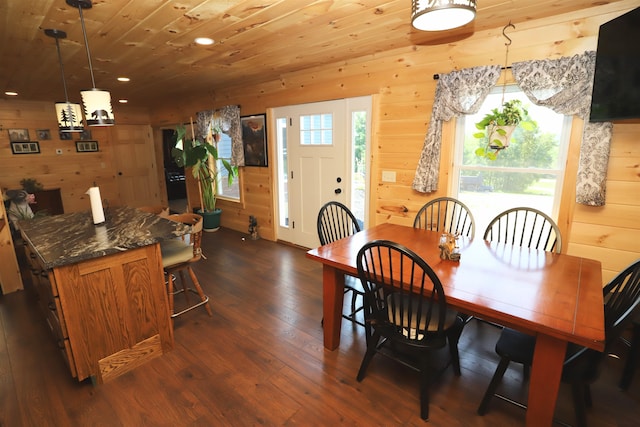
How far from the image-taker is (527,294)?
1.53 m

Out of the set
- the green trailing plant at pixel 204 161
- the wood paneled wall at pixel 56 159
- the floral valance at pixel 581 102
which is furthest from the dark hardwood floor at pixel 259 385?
the wood paneled wall at pixel 56 159

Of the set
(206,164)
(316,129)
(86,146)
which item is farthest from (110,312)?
(86,146)

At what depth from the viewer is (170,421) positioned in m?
1.72

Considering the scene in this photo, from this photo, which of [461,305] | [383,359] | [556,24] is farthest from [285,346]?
[556,24]

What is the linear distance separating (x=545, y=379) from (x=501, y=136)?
170cm

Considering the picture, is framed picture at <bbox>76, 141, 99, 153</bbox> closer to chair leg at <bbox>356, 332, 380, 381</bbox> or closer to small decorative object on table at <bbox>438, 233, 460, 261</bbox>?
chair leg at <bbox>356, 332, 380, 381</bbox>

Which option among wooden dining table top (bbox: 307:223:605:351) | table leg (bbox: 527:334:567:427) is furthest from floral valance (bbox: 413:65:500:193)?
table leg (bbox: 527:334:567:427)

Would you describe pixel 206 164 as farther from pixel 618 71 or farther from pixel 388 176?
pixel 618 71

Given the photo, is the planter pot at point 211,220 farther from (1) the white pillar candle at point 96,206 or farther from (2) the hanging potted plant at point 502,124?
(2) the hanging potted plant at point 502,124

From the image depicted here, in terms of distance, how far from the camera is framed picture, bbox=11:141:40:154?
564 centimetres

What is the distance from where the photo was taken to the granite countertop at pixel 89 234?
1825 mm

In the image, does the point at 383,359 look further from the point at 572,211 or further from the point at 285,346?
the point at 572,211

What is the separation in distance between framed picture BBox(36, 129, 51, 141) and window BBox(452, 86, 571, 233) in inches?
278

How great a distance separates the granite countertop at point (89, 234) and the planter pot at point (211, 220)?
261cm
